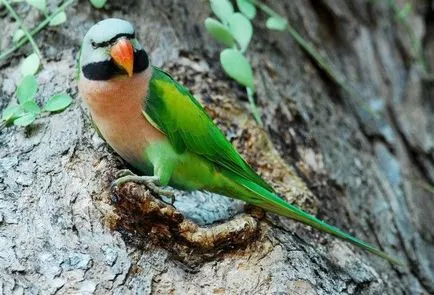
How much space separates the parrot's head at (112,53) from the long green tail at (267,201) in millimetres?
364

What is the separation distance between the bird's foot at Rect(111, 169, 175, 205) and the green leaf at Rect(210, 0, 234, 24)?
24.2 inches

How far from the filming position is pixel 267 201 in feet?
6.27

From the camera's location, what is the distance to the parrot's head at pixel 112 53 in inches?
69.1

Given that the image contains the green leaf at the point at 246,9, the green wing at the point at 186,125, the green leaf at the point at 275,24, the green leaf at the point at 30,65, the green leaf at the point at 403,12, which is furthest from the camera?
the green leaf at the point at 403,12

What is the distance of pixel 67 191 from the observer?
180cm

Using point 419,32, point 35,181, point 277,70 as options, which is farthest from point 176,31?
point 419,32

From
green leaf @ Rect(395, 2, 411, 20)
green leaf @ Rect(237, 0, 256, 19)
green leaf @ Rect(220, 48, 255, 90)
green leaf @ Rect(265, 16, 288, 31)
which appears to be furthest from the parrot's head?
green leaf @ Rect(395, 2, 411, 20)

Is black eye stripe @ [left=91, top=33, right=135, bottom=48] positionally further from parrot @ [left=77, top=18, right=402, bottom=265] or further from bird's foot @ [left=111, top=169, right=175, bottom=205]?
bird's foot @ [left=111, top=169, right=175, bottom=205]

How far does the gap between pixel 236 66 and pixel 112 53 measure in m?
0.53

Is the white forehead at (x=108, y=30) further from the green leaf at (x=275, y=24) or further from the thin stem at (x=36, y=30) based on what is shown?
the green leaf at (x=275, y=24)

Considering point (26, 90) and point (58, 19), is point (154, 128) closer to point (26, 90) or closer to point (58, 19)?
point (26, 90)

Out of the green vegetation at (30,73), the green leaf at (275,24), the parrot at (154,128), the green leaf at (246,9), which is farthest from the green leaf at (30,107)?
the green leaf at (275,24)

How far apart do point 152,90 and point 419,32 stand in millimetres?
1849

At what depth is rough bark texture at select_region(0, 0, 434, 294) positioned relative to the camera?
5.68 ft
